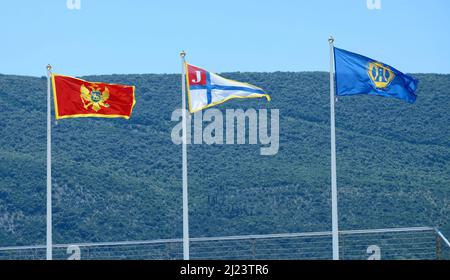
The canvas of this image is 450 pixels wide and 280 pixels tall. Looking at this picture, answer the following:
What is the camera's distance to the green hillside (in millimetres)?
58281

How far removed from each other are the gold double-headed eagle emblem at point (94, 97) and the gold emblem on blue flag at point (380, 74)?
16.9ft

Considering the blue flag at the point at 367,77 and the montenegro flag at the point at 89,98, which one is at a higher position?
the blue flag at the point at 367,77

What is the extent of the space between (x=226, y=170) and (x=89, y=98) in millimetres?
46296

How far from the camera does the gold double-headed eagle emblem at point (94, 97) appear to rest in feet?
67.1

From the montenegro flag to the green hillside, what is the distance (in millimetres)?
33844

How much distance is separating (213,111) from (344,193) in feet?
71.2

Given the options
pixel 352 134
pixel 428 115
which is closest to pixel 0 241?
pixel 352 134

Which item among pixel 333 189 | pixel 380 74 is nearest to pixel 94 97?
pixel 333 189

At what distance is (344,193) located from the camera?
202 feet

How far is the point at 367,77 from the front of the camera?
68.9 feet

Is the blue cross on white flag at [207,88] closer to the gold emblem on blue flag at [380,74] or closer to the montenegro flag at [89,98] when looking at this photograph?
the montenegro flag at [89,98]

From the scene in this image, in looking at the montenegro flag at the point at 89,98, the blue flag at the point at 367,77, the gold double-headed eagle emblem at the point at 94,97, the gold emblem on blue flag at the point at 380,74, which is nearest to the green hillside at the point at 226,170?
the montenegro flag at the point at 89,98

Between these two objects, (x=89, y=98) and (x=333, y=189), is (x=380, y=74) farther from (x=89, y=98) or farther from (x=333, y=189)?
(x=89, y=98)

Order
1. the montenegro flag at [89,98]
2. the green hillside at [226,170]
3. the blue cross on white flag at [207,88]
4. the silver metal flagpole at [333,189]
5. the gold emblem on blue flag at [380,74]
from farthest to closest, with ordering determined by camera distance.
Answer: the green hillside at [226,170] < the blue cross on white flag at [207,88] < the gold emblem on blue flag at [380,74] < the montenegro flag at [89,98] < the silver metal flagpole at [333,189]
